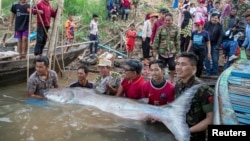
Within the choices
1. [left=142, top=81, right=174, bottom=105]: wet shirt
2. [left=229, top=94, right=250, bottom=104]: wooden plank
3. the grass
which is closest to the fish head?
→ [left=142, top=81, right=174, bottom=105]: wet shirt

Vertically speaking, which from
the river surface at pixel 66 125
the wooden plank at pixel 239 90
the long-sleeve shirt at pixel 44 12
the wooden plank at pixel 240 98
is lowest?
the river surface at pixel 66 125

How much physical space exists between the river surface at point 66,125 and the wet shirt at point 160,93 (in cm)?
42

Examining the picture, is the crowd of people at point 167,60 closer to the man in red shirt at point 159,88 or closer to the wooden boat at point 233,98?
the man in red shirt at point 159,88

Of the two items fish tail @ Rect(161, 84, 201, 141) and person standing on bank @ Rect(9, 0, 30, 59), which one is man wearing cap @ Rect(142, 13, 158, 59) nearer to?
person standing on bank @ Rect(9, 0, 30, 59)

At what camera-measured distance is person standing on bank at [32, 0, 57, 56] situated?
7.82 meters

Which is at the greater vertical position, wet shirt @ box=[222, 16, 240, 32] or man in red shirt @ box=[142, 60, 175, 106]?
wet shirt @ box=[222, 16, 240, 32]

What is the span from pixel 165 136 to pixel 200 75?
441 cm

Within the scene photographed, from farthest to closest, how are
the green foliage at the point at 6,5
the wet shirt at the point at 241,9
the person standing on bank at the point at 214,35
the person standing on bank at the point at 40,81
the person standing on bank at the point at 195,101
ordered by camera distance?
1. the green foliage at the point at 6,5
2. the wet shirt at the point at 241,9
3. the person standing on bank at the point at 214,35
4. the person standing on bank at the point at 40,81
5. the person standing on bank at the point at 195,101

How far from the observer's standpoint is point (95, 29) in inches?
477

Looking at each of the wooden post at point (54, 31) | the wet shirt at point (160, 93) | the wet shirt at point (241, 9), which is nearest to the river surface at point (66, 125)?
the wet shirt at point (160, 93)

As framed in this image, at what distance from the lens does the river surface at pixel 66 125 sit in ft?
15.7

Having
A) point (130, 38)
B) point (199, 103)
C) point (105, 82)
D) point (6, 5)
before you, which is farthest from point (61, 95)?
point (6, 5)

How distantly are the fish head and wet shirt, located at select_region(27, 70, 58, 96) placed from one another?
14cm

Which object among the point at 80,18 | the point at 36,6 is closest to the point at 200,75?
the point at 36,6
